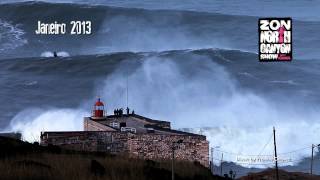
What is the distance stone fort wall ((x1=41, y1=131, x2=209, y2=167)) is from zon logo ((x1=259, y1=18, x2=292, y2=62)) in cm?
704

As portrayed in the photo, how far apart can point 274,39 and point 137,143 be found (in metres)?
10.6

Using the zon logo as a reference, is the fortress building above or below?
below

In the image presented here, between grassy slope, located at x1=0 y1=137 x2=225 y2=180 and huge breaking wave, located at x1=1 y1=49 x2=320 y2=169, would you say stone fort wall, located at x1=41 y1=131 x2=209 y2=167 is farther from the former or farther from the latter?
huge breaking wave, located at x1=1 y1=49 x2=320 y2=169

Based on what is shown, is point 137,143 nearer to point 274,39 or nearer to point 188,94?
point 274,39

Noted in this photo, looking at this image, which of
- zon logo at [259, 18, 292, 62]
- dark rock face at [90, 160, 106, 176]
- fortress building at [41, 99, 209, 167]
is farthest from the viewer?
fortress building at [41, 99, 209, 167]

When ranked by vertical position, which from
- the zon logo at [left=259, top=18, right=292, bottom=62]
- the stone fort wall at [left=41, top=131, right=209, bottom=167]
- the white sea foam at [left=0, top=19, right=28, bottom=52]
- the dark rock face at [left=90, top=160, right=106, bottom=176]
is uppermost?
the white sea foam at [left=0, top=19, right=28, bottom=52]

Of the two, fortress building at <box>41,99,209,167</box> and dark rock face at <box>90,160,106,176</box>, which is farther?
fortress building at <box>41,99,209,167</box>

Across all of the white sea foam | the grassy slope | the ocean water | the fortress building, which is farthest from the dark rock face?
the white sea foam

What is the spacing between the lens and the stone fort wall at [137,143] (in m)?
36.7

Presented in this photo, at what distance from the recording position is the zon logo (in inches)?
1193

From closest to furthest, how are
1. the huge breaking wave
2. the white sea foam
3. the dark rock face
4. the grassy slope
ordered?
the grassy slope < the dark rock face < the huge breaking wave < the white sea foam

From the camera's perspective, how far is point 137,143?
1468 inches

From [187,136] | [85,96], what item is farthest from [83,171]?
[85,96]

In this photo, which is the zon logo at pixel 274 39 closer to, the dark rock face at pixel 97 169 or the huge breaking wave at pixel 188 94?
the dark rock face at pixel 97 169
